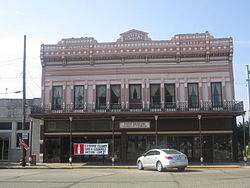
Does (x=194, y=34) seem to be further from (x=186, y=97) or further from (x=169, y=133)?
(x=169, y=133)

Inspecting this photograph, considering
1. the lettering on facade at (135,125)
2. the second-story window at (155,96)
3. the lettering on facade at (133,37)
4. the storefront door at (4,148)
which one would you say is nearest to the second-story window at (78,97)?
the lettering on facade at (135,125)

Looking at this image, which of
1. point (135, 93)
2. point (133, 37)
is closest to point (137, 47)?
point (133, 37)

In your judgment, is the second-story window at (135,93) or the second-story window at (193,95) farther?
the second-story window at (135,93)

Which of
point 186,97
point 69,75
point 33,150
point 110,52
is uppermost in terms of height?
point 110,52

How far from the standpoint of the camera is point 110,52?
26391mm

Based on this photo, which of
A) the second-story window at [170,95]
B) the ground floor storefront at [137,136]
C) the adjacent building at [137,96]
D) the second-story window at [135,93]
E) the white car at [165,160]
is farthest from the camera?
the second-story window at [135,93]

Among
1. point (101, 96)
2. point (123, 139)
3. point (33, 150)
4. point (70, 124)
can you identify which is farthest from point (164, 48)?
point (33, 150)

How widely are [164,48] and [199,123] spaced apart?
699 cm

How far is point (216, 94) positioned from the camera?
83.4ft

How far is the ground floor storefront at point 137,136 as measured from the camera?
24266 mm

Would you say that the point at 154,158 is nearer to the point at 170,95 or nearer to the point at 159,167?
the point at 159,167

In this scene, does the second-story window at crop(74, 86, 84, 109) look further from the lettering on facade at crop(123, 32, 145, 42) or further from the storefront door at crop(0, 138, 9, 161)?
the storefront door at crop(0, 138, 9, 161)

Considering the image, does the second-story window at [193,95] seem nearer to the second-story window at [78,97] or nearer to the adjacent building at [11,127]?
the second-story window at [78,97]

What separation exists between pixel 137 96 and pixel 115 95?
183cm
